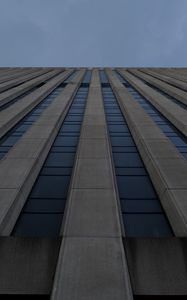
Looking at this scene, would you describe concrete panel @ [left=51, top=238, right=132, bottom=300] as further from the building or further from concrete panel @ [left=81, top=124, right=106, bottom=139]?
concrete panel @ [left=81, top=124, right=106, bottom=139]

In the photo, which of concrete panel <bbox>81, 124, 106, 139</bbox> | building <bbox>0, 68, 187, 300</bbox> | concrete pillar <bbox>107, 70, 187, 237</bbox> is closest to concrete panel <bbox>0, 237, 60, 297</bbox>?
building <bbox>0, 68, 187, 300</bbox>

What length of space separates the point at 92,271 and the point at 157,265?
1660 mm

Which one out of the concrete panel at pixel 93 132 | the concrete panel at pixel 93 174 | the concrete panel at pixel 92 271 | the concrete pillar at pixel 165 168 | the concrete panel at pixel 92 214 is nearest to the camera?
the concrete panel at pixel 92 271

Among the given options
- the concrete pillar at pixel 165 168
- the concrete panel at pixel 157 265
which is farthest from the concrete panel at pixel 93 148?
the concrete panel at pixel 157 265

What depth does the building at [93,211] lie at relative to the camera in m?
7.96

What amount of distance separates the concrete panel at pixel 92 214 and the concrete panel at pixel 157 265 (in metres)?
0.82

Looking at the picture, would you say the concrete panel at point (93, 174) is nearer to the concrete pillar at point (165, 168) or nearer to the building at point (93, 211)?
the building at point (93, 211)

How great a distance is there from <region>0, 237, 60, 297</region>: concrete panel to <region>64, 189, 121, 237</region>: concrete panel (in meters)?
0.86

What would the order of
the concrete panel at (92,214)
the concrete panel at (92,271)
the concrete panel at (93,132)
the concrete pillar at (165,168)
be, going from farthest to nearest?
1. the concrete panel at (93,132)
2. the concrete pillar at (165,168)
3. the concrete panel at (92,214)
4. the concrete panel at (92,271)

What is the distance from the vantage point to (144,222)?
11.0 metres

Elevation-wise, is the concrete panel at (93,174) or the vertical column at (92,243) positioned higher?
the concrete panel at (93,174)

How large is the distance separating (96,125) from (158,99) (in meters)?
9.82

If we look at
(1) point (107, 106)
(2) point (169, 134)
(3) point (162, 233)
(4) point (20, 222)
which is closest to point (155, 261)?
(3) point (162, 233)

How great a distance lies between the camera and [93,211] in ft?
34.6
